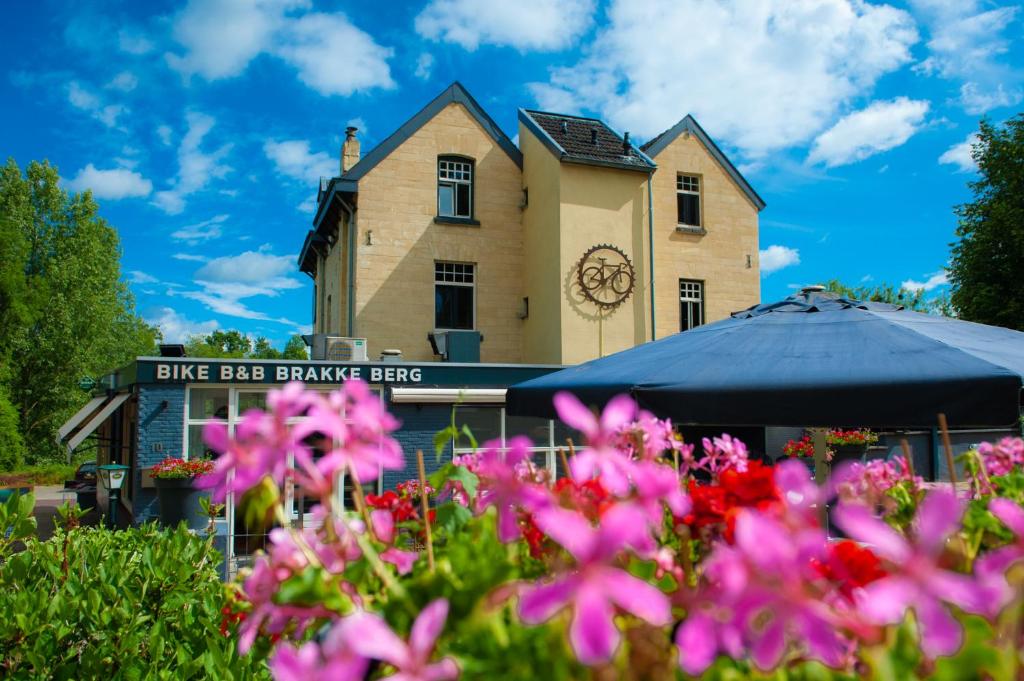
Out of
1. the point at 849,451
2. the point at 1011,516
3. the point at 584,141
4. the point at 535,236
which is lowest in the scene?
the point at 849,451

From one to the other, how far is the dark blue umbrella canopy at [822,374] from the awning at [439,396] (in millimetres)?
8629

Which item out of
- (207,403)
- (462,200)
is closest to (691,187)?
(462,200)

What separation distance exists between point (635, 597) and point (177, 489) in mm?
12302

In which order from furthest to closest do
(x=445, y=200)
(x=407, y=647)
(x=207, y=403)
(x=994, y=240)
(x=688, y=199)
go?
1. (x=994, y=240)
2. (x=688, y=199)
3. (x=445, y=200)
4. (x=207, y=403)
5. (x=407, y=647)

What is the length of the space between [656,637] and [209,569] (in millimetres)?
3069

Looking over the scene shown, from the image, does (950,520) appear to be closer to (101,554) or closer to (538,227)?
(101,554)

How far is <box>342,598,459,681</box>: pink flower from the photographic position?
1.97 ft

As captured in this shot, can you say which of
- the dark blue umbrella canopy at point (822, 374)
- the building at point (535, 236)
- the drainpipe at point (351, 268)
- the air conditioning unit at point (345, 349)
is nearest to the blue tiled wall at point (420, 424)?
the air conditioning unit at point (345, 349)

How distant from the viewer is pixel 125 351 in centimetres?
3547

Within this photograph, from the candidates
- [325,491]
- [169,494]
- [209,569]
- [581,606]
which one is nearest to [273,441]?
[325,491]

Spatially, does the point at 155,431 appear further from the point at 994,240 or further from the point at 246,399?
the point at 994,240

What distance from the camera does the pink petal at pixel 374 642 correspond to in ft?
1.94

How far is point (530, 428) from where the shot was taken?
49.0ft

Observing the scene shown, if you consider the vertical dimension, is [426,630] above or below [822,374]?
below
